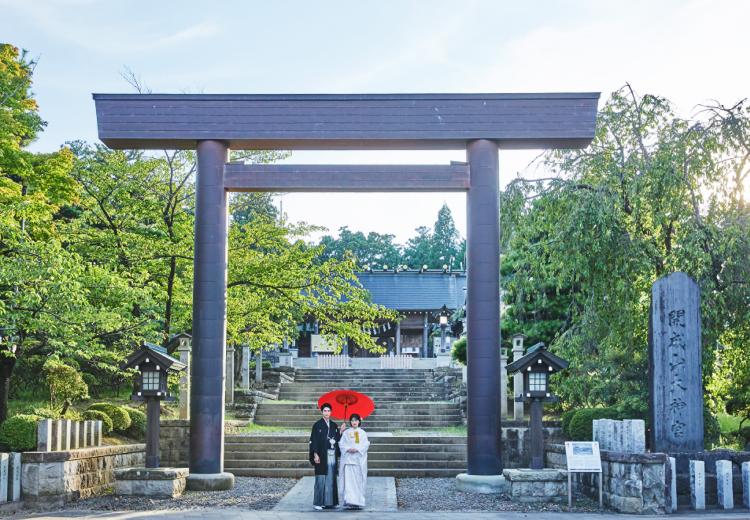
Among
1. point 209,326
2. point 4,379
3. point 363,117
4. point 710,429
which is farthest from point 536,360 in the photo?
point 4,379

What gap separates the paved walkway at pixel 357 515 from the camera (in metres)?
11.0

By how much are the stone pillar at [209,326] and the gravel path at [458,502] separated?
9.96 ft

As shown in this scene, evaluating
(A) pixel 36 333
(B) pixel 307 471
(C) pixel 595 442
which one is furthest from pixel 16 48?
(C) pixel 595 442

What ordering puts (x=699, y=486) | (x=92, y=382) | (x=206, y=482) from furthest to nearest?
(x=92, y=382) → (x=206, y=482) → (x=699, y=486)

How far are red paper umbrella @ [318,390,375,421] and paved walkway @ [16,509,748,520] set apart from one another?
153 centimetres

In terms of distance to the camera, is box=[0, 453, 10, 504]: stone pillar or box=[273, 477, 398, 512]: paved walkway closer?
box=[0, 453, 10, 504]: stone pillar

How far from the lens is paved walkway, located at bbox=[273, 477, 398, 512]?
12050 mm

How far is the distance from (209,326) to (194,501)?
281cm

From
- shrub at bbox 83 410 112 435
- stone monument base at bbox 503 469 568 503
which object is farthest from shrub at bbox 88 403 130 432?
stone monument base at bbox 503 469 568 503

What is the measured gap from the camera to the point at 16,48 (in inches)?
808

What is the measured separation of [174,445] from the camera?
17.4 m

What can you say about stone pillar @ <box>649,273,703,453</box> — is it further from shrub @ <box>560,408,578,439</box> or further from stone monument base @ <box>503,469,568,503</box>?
shrub @ <box>560,408,578,439</box>

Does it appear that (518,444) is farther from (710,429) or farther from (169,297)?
(169,297)

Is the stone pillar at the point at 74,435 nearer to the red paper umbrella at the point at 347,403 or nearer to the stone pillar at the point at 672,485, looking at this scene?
the red paper umbrella at the point at 347,403
